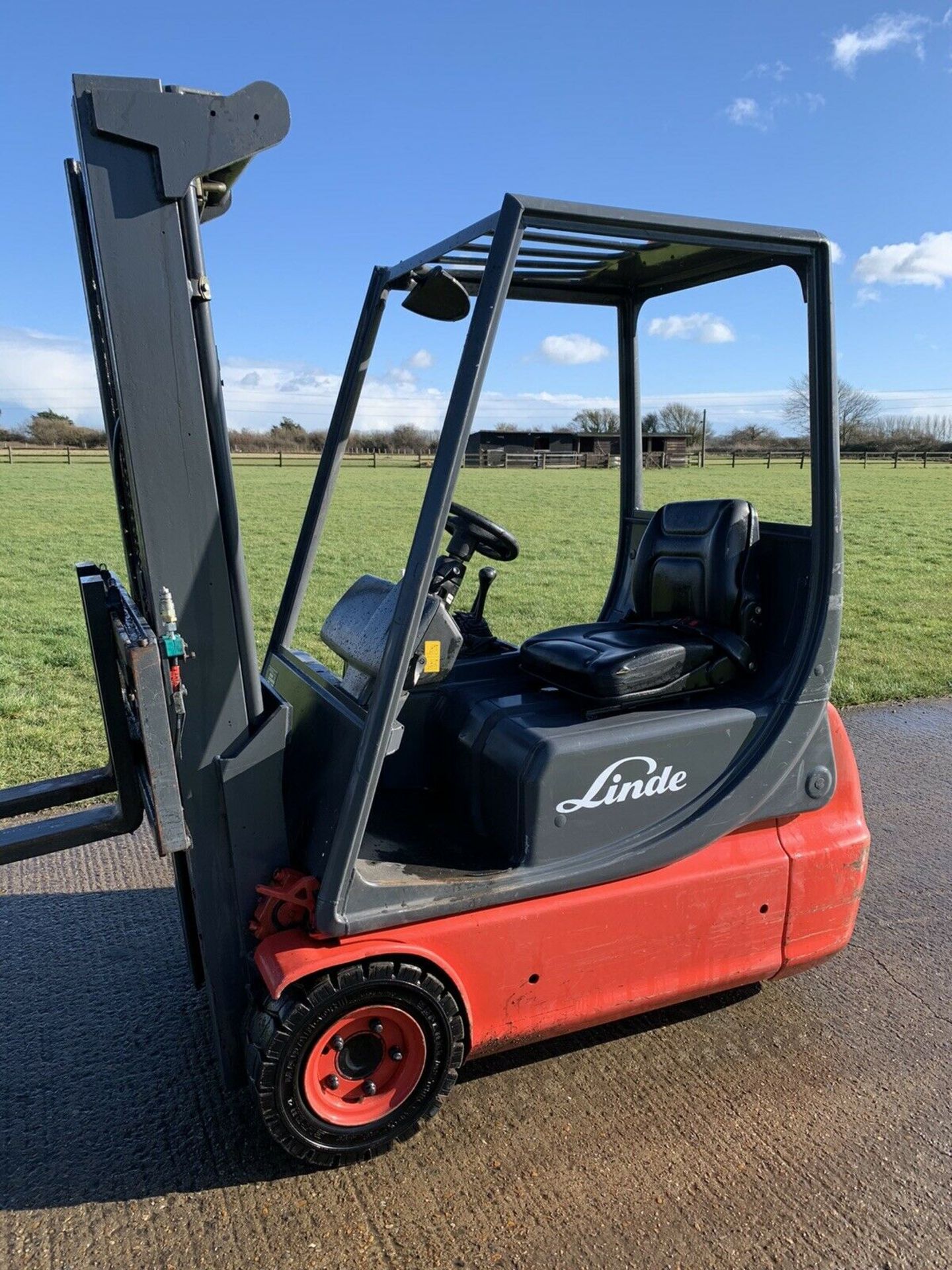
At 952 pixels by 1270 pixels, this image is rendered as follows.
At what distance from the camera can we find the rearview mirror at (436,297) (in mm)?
3055

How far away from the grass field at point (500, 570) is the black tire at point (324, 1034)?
2200 mm

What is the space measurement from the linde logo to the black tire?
68 cm

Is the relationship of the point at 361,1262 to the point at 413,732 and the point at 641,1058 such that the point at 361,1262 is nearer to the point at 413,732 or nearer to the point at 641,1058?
the point at 641,1058

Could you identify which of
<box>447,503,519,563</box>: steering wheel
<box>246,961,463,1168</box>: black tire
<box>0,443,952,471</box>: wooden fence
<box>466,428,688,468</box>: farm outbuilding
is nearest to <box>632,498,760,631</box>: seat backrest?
<box>447,503,519,563</box>: steering wheel

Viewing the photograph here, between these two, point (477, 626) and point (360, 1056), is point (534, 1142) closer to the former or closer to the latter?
point (360, 1056)

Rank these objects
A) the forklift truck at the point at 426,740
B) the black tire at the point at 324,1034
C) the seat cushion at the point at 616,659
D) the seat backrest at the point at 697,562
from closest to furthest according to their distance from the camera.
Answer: the forklift truck at the point at 426,740, the black tire at the point at 324,1034, the seat cushion at the point at 616,659, the seat backrest at the point at 697,562

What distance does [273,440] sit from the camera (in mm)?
56562

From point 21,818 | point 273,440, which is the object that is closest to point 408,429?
point 273,440

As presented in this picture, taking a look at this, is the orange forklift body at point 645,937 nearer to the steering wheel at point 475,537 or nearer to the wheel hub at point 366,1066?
the wheel hub at point 366,1066

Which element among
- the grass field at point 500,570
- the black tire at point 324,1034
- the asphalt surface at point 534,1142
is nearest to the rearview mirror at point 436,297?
the grass field at point 500,570

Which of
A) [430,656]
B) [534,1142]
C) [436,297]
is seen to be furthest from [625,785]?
[436,297]

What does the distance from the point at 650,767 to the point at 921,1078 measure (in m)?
1.40

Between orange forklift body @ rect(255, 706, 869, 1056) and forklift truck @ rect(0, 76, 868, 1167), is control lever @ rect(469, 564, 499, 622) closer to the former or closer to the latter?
forklift truck @ rect(0, 76, 868, 1167)

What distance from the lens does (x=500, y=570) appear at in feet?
47.5
